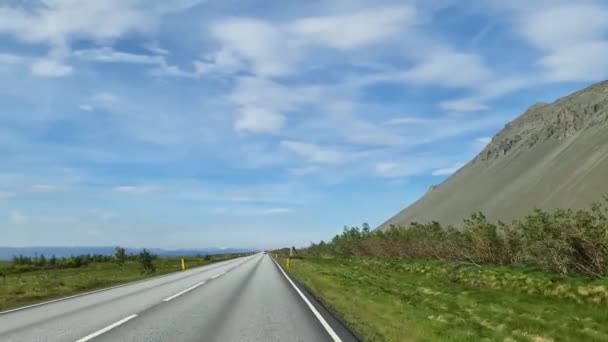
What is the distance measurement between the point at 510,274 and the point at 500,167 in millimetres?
163087

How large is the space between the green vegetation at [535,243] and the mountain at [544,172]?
76006mm

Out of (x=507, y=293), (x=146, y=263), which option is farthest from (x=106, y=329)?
(x=146, y=263)

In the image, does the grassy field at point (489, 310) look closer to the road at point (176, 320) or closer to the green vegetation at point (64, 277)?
the road at point (176, 320)

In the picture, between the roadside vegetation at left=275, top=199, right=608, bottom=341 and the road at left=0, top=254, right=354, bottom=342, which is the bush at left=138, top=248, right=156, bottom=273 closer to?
→ the roadside vegetation at left=275, top=199, right=608, bottom=341

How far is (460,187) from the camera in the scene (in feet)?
622

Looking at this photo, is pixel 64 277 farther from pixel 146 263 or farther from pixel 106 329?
pixel 106 329

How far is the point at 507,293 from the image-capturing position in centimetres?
2273

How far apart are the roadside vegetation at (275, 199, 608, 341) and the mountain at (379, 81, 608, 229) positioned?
85.3 metres

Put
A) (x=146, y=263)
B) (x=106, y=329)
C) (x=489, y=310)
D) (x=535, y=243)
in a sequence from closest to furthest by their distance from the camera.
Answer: (x=106, y=329) → (x=489, y=310) → (x=535, y=243) → (x=146, y=263)

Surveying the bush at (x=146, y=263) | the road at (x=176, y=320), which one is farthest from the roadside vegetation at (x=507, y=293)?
the bush at (x=146, y=263)

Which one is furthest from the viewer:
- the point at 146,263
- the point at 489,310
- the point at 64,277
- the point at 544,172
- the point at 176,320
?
the point at 544,172

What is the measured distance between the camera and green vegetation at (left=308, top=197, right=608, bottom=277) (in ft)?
77.9

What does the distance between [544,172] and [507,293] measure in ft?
440

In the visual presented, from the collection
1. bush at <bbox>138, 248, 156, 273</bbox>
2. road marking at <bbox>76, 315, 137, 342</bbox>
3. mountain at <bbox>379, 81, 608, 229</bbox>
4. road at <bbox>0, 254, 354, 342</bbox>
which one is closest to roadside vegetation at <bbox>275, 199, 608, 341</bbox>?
road at <bbox>0, 254, 354, 342</bbox>
